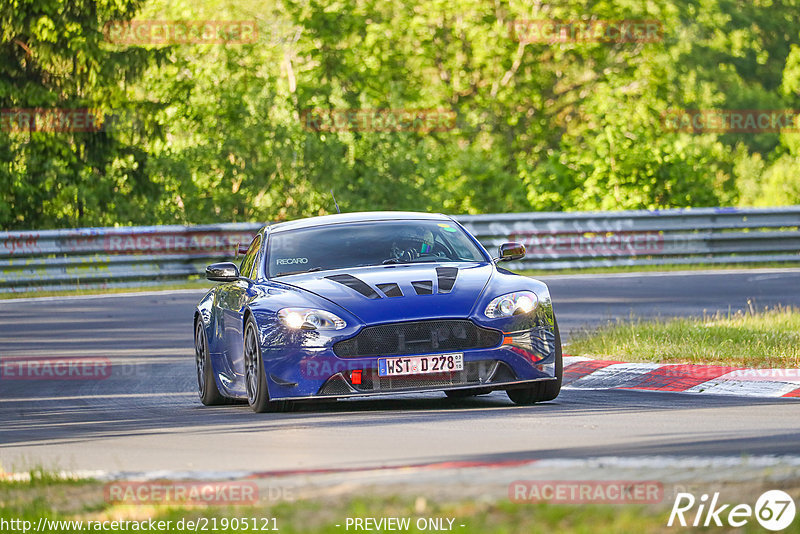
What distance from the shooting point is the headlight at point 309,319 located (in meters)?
10.0

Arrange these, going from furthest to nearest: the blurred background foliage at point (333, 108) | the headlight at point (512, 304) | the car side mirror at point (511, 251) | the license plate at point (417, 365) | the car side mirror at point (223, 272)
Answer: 1. the blurred background foliage at point (333, 108)
2. the car side mirror at point (223, 272)
3. the car side mirror at point (511, 251)
4. the headlight at point (512, 304)
5. the license plate at point (417, 365)

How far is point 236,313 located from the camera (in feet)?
36.9

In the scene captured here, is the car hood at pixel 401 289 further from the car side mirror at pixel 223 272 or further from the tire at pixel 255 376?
the car side mirror at pixel 223 272

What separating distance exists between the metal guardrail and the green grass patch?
10317 mm

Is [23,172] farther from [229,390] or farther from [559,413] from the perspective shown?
[559,413]

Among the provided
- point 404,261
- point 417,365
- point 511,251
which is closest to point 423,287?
point 417,365

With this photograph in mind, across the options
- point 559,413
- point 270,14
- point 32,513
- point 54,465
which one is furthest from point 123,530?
point 270,14

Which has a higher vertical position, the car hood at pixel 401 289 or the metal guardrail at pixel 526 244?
the car hood at pixel 401 289

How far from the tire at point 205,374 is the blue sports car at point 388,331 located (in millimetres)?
505

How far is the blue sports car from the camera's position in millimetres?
10000

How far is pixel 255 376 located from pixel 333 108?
82.8 ft

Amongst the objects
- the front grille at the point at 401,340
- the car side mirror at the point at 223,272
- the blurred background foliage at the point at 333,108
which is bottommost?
the front grille at the point at 401,340

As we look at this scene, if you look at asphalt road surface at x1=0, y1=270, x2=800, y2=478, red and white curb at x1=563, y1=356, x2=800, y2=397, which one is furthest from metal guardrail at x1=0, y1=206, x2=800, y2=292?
red and white curb at x1=563, y1=356, x2=800, y2=397

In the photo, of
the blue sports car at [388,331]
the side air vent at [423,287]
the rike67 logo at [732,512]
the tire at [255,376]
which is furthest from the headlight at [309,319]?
the rike67 logo at [732,512]
